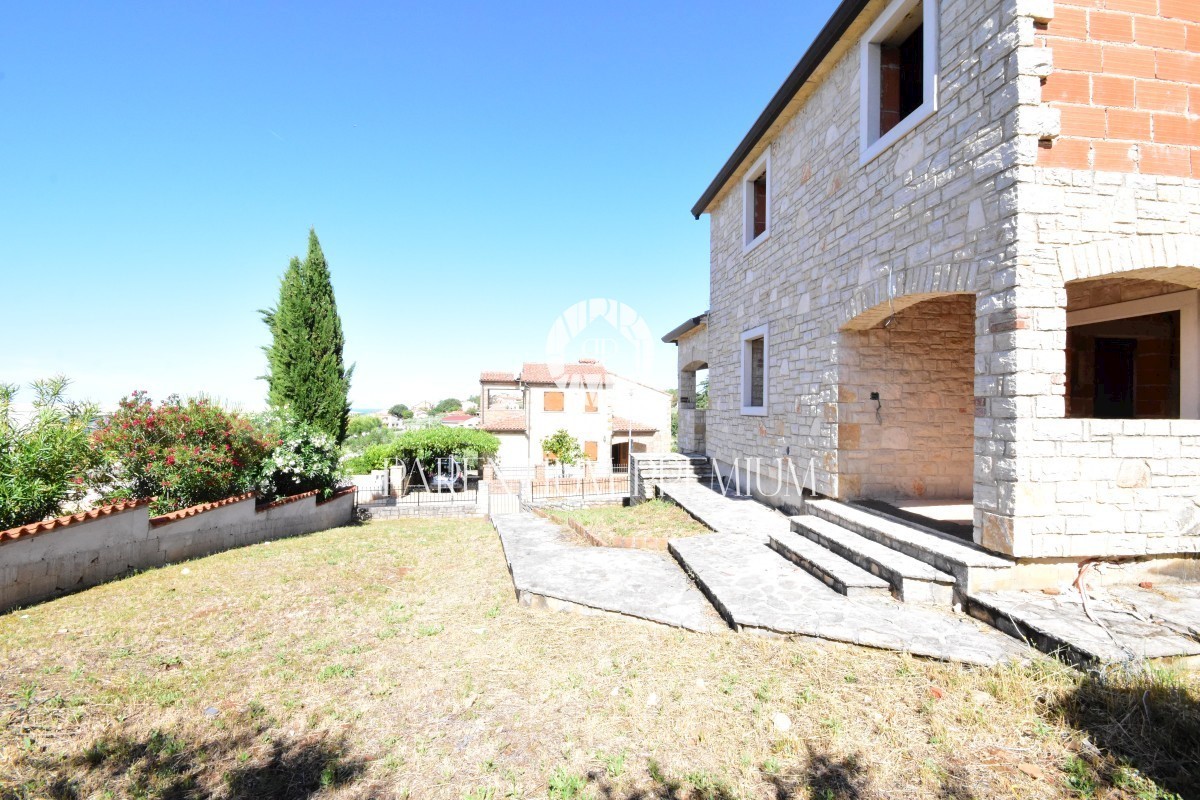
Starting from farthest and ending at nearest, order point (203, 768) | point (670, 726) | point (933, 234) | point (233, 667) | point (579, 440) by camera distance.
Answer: point (579, 440), point (933, 234), point (233, 667), point (670, 726), point (203, 768)

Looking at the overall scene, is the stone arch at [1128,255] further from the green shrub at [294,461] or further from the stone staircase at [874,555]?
the green shrub at [294,461]

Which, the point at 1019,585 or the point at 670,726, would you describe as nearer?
the point at 670,726

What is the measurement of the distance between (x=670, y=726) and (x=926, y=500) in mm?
5379

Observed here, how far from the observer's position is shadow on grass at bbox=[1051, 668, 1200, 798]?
7.50 ft

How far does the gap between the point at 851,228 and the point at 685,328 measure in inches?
264

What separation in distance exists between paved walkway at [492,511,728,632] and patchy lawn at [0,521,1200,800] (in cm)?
24

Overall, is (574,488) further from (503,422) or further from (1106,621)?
(1106,621)

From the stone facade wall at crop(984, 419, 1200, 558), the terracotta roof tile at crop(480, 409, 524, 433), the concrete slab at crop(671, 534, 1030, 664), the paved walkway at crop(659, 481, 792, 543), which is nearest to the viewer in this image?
the concrete slab at crop(671, 534, 1030, 664)

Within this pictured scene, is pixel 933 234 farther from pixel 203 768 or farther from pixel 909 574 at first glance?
pixel 203 768

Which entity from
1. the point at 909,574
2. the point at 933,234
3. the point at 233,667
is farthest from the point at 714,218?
the point at 233,667

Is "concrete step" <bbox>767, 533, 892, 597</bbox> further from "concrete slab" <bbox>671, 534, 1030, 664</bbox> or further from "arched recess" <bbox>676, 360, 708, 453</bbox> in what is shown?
"arched recess" <bbox>676, 360, 708, 453</bbox>

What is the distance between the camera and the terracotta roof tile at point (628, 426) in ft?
86.6

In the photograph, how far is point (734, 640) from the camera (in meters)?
3.74

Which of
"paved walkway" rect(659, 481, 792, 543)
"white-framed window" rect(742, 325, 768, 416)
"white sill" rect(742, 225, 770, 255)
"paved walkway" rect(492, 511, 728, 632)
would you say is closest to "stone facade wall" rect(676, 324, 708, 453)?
"white-framed window" rect(742, 325, 768, 416)
